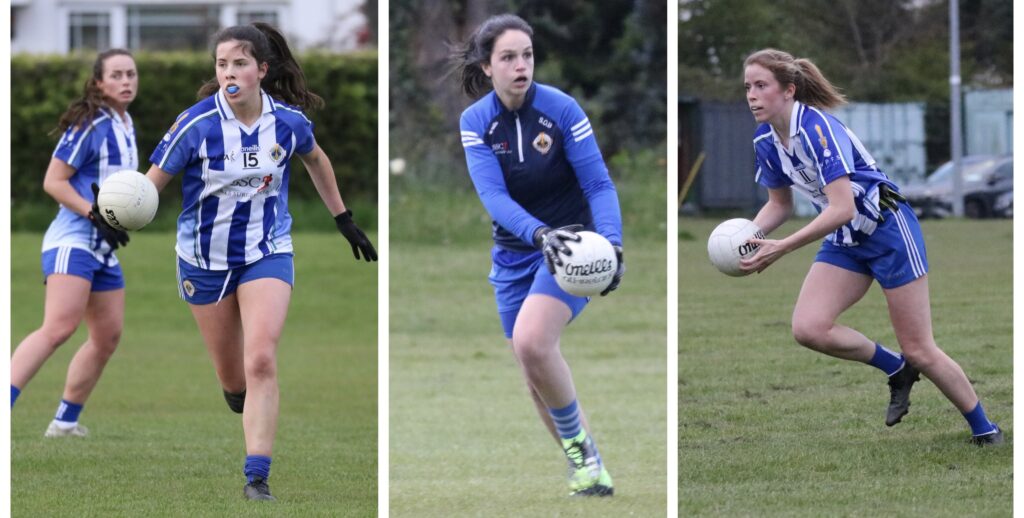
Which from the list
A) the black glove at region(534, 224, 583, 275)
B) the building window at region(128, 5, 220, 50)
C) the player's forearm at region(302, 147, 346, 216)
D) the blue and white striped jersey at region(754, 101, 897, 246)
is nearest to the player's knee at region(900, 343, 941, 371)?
the blue and white striped jersey at region(754, 101, 897, 246)

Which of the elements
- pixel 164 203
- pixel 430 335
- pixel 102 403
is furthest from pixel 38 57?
pixel 102 403

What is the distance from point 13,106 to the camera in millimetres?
17328

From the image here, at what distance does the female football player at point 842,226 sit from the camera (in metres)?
5.19

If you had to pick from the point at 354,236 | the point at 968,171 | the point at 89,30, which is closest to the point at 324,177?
the point at 354,236

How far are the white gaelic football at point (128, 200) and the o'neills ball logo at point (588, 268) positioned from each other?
4.86 feet

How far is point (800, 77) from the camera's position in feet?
17.2

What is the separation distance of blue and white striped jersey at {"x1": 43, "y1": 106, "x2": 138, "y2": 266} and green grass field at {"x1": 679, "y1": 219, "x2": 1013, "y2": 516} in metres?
2.59

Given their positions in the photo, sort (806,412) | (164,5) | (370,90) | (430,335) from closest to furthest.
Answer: (806,412)
(430,335)
(370,90)
(164,5)

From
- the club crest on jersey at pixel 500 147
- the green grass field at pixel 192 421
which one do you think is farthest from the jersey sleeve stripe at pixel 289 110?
the green grass field at pixel 192 421

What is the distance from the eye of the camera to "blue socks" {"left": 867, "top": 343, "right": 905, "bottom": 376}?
18.4ft

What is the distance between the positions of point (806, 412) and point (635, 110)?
761cm

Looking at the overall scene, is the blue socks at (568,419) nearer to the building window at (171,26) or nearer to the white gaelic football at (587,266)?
the white gaelic football at (587,266)

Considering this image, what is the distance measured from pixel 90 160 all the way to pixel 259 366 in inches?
77.0

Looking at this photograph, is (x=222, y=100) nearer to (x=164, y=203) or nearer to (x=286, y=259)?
(x=286, y=259)
